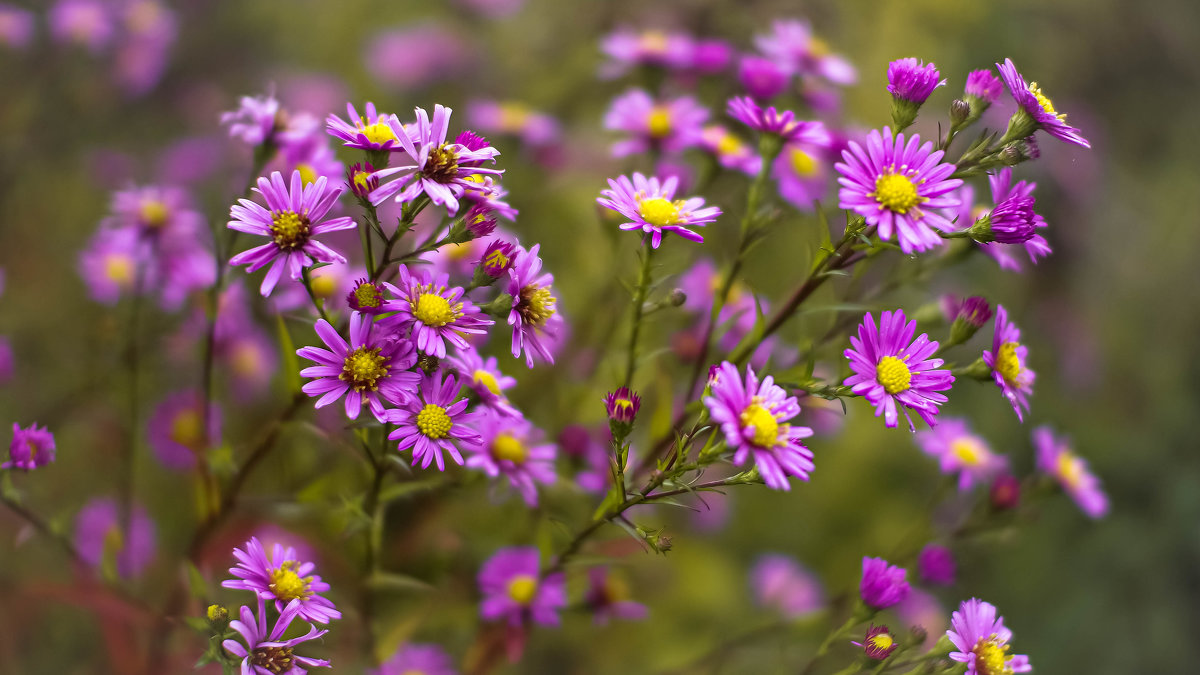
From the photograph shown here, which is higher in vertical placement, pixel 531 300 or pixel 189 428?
pixel 189 428

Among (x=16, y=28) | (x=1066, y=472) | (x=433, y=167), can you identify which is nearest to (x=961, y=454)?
(x=1066, y=472)

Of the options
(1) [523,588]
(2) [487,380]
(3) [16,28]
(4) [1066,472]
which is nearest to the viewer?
(2) [487,380]

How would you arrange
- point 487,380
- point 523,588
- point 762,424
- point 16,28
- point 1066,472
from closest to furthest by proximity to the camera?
point 762,424 < point 487,380 < point 523,588 < point 1066,472 < point 16,28

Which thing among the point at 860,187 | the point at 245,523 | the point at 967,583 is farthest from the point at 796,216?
the point at 245,523

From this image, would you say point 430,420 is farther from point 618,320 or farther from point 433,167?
point 618,320

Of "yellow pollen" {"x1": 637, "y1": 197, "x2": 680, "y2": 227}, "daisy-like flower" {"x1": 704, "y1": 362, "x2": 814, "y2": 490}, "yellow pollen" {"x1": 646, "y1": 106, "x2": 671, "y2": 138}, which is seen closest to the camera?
"daisy-like flower" {"x1": 704, "y1": 362, "x2": 814, "y2": 490}

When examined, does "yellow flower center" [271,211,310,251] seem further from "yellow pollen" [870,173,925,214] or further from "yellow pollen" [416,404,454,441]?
"yellow pollen" [870,173,925,214]

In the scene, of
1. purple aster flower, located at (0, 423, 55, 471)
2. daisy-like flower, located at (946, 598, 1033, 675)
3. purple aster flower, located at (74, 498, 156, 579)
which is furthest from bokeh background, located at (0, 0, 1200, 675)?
daisy-like flower, located at (946, 598, 1033, 675)

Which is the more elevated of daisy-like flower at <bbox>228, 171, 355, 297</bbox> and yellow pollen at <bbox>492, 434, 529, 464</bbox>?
daisy-like flower at <bbox>228, 171, 355, 297</bbox>
